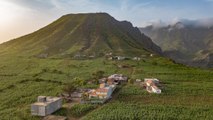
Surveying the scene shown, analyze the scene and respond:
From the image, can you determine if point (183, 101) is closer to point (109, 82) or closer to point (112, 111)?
point (112, 111)

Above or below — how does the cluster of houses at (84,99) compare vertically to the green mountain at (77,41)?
Result: below

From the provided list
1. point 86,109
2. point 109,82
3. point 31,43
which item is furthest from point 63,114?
point 31,43

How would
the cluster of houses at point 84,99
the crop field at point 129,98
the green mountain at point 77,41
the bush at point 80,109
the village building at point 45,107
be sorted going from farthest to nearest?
the green mountain at point 77,41 → the bush at point 80,109 → the cluster of houses at point 84,99 → the village building at point 45,107 → the crop field at point 129,98

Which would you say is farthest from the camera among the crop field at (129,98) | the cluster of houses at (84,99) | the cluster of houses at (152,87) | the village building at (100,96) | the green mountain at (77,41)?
the green mountain at (77,41)

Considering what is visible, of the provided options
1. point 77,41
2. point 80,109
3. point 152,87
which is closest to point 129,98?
point 152,87

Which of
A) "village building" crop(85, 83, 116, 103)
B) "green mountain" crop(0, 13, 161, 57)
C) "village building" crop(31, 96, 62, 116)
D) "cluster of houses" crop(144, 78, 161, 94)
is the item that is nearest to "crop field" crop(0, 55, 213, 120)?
"village building" crop(31, 96, 62, 116)

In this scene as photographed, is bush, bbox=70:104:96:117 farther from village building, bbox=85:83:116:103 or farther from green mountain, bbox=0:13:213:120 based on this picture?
village building, bbox=85:83:116:103

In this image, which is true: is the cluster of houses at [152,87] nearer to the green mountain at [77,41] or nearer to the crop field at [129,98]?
the crop field at [129,98]

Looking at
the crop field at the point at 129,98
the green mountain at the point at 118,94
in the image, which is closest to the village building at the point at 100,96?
the green mountain at the point at 118,94

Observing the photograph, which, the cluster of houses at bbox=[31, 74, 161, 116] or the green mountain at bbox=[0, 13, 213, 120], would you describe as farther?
the cluster of houses at bbox=[31, 74, 161, 116]
